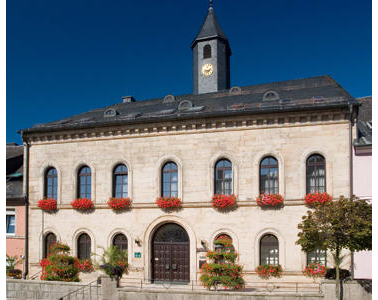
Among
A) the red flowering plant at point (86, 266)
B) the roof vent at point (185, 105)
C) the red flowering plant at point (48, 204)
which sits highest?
the roof vent at point (185, 105)

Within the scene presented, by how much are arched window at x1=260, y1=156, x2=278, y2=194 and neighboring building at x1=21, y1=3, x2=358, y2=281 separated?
0.05 metres

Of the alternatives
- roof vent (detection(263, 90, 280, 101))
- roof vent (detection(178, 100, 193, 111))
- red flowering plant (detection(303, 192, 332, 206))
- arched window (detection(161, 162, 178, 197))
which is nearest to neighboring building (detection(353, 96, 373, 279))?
red flowering plant (detection(303, 192, 332, 206))

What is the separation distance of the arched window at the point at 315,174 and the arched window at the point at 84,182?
35.7 feet

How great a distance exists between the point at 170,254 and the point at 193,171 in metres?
4.18

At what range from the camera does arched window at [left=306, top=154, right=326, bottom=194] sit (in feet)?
57.7

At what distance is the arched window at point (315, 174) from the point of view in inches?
692

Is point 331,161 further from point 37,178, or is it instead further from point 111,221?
point 37,178

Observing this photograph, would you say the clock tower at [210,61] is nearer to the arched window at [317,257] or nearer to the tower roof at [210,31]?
the tower roof at [210,31]

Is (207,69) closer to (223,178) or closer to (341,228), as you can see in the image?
(223,178)

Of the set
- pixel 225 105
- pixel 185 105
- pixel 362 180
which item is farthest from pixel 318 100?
pixel 185 105

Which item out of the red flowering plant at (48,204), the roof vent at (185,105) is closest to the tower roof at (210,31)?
the roof vent at (185,105)

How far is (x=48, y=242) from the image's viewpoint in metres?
21.4

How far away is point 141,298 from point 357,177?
1007 centimetres
